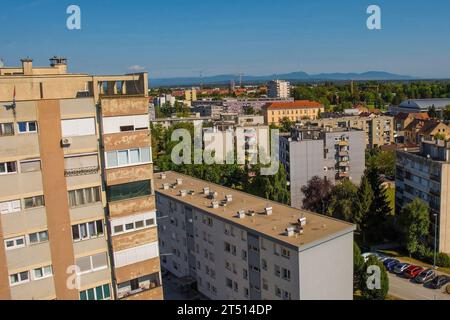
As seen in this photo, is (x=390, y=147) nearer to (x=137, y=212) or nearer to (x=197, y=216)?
(x=197, y=216)

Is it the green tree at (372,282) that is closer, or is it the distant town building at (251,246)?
the distant town building at (251,246)

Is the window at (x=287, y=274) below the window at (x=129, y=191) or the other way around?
below

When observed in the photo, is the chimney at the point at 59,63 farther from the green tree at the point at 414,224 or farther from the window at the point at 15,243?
the green tree at the point at 414,224

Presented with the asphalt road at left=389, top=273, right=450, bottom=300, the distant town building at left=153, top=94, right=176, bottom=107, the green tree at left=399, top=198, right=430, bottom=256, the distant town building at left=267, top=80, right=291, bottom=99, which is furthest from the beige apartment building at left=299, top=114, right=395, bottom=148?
the distant town building at left=267, top=80, right=291, bottom=99

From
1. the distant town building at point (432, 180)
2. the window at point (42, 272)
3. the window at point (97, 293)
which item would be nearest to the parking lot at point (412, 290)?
the distant town building at point (432, 180)

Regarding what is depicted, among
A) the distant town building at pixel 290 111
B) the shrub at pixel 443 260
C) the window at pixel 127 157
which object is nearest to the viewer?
the window at pixel 127 157
